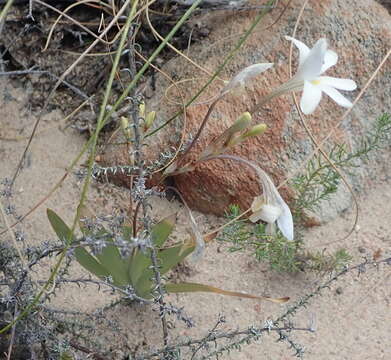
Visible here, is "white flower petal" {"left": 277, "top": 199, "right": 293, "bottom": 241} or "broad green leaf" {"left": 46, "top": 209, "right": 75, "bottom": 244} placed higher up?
"white flower petal" {"left": 277, "top": 199, "right": 293, "bottom": 241}

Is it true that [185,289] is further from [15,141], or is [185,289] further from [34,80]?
[34,80]

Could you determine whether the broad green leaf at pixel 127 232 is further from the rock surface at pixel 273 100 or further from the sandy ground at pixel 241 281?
the rock surface at pixel 273 100

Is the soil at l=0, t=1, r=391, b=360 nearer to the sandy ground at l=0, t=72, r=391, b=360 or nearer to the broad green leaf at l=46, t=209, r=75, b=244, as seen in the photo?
the sandy ground at l=0, t=72, r=391, b=360

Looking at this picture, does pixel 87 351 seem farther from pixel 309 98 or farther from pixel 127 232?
pixel 309 98

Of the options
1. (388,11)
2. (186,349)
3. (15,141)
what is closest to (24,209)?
(15,141)

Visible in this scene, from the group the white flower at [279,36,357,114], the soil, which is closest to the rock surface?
the soil

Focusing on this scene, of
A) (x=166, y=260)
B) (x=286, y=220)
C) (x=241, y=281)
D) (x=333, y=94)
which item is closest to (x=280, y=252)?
(x=241, y=281)
